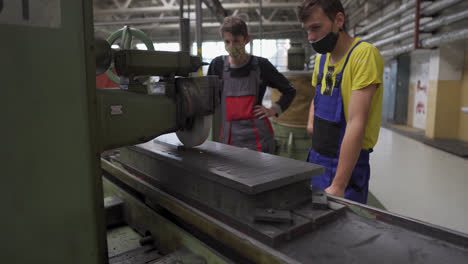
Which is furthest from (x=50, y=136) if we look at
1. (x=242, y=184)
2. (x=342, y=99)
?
(x=342, y=99)

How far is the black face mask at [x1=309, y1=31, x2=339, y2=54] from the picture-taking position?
1.23m

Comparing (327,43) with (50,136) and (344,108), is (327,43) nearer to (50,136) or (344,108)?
(344,108)

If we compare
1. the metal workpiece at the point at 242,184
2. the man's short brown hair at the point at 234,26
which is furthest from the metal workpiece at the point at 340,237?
the man's short brown hair at the point at 234,26

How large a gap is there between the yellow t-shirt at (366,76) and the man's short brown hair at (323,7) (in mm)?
144

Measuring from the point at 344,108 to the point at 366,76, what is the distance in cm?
17

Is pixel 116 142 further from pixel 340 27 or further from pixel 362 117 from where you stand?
pixel 340 27

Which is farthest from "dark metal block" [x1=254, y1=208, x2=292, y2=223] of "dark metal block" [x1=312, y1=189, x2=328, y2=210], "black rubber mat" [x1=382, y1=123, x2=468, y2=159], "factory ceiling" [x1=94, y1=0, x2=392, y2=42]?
"factory ceiling" [x1=94, y1=0, x2=392, y2=42]

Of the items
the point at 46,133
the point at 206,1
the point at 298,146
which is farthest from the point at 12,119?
the point at 206,1

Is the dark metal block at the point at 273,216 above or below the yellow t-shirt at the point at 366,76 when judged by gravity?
below

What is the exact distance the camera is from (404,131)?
5.99 m

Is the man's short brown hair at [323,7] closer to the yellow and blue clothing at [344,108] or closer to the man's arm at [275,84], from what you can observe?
the yellow and blue clothing at [344,108]

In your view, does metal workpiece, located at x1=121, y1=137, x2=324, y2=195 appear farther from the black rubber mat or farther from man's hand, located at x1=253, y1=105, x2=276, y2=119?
the black rubber mat

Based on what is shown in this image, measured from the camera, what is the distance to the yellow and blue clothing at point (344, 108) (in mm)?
1137

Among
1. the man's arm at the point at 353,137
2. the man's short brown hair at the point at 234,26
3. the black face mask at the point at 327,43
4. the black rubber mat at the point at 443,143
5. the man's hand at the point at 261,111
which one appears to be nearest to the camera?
the man's arm at the point at 353,137
